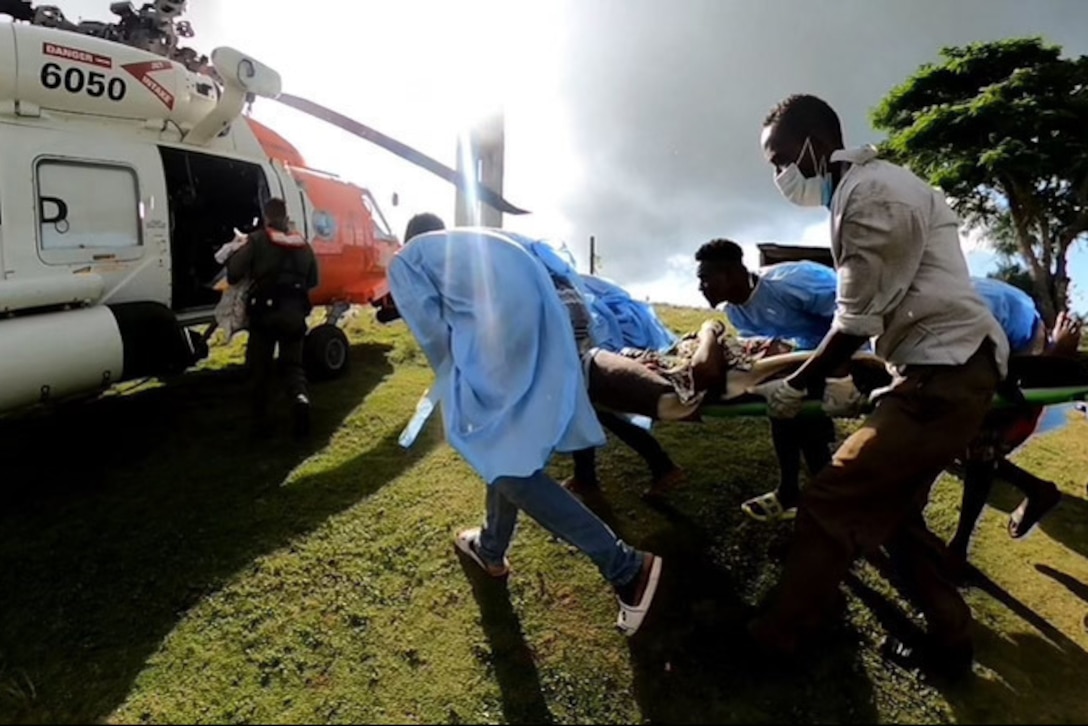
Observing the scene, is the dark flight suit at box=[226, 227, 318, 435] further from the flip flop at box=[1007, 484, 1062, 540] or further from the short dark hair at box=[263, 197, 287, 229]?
the flip flop at box=[1007, 484, 1062, 540]

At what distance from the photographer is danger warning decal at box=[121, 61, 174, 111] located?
548 centimetres

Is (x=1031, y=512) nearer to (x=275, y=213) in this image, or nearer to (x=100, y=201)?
(x=275, y=213)

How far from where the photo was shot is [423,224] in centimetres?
306

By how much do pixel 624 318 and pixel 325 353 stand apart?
3.66 metres

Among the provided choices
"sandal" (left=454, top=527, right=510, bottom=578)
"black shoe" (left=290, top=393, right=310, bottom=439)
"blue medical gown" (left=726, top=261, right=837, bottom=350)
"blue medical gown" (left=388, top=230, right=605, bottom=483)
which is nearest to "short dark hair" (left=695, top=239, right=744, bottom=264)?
"blue medical gown" (left=726, top=261, right=837, bottom=350)

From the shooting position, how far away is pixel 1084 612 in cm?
298

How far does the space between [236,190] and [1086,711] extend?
699 centimetres

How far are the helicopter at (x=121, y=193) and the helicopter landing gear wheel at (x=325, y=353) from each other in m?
0.01

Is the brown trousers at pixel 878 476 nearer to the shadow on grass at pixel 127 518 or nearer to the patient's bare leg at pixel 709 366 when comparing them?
the patient's bare leg at pixel 709 366

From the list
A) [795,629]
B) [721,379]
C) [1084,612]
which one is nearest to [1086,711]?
[1084,612]

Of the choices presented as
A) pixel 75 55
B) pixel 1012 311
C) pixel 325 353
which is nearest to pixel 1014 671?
pixel 1012 311

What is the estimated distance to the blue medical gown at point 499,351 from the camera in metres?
2.56

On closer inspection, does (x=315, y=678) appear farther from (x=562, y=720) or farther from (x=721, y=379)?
(x=721, y=379)

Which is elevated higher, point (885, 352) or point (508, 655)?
point (885, 352)
